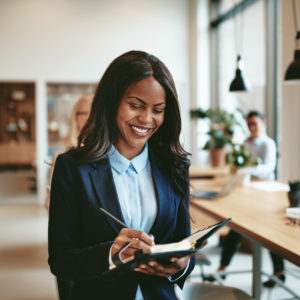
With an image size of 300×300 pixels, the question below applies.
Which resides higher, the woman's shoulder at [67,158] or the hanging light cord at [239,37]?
the hanging light cord at [239,37]

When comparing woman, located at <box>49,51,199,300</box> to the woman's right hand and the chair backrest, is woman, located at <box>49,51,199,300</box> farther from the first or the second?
the chair backrest

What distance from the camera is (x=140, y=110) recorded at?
4.02 feet

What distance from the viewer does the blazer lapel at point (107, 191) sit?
1.19 metres

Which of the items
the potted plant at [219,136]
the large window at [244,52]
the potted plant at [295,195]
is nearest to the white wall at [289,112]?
the large window at [244,52]

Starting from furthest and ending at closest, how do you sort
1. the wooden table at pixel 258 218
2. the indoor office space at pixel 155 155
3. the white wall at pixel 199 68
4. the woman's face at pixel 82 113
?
the white wall at pixel 199 68, the woman's face at pixel 82 113, the wooden table at pixel 258 218, the indoor office space at pixel 155 155

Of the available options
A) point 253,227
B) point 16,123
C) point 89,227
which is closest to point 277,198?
point 253,227

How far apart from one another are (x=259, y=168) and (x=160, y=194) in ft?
8.54

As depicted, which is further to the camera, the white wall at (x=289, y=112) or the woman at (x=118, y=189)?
the white wall at (x=289, y=112)

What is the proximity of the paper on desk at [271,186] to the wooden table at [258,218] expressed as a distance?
109 mm

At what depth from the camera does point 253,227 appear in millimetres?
1831

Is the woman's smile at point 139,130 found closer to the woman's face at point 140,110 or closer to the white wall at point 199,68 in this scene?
the woman's face at point 140,110

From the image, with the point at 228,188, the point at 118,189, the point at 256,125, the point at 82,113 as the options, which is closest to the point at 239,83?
the point at 256,125

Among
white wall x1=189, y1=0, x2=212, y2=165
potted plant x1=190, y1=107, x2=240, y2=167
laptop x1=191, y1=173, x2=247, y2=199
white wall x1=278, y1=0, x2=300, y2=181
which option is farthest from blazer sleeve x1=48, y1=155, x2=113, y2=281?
white wall x1=189, y1=0, x2=212, y2=165

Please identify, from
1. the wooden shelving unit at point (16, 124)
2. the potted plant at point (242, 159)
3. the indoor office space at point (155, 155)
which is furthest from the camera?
the wooden shelving unit at point (16, 124)
